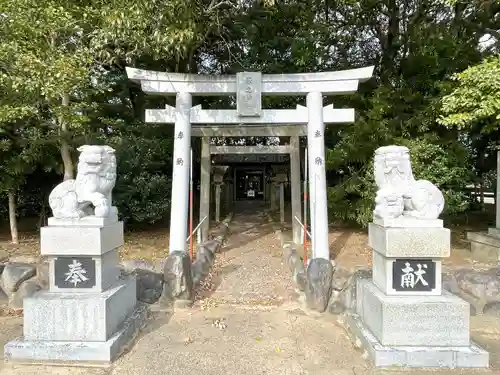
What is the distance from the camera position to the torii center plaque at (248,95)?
6.35 m

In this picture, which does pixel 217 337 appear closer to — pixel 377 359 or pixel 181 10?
pixel 377 359

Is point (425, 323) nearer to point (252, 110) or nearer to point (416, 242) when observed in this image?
point (416, 242)

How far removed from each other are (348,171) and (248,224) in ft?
16.3

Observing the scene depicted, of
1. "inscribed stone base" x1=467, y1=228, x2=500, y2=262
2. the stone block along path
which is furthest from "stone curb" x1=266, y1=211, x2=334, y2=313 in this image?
"inscribed stone base" x1=467, y1=228, x2=500, y2=262

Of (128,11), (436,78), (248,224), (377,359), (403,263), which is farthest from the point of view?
(248,224)

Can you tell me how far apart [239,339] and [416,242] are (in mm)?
2341

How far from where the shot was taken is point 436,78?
28.0 ft

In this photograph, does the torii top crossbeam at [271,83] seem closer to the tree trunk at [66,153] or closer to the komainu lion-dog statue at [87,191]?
the tree trunk at [66,153]

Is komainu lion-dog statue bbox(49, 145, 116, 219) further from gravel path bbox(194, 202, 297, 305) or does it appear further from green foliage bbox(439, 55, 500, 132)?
green foliage bbox(439, 55, 500, 132)

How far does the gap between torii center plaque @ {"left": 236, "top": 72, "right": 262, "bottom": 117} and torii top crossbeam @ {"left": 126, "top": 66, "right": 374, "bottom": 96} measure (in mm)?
125

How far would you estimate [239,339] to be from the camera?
4.22m

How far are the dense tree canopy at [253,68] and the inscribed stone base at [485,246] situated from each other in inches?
28.4

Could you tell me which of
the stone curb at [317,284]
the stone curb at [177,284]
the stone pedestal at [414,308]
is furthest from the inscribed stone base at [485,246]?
the stone curb at [177,284]

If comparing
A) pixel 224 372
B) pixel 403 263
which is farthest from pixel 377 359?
pixel 224 372
